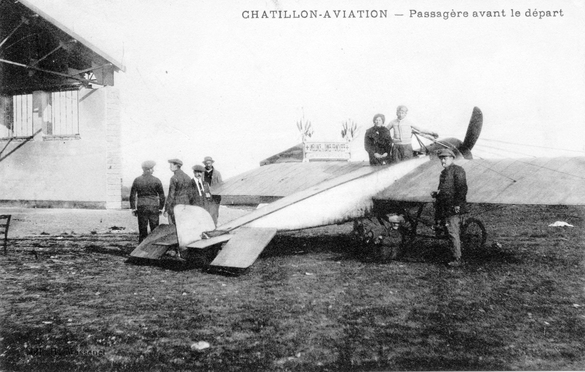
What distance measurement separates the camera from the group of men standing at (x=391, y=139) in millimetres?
8117

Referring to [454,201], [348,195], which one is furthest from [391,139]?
[454,201]

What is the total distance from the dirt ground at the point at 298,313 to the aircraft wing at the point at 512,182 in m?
0.88

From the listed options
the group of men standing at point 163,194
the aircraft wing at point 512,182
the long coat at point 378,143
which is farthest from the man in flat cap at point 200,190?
the aircraft wing at point 512,182

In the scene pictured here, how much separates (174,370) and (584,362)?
272cm

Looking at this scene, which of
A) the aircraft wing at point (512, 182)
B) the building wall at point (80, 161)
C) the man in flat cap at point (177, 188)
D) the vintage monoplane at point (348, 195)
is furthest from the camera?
the building wall at point (80, 161)

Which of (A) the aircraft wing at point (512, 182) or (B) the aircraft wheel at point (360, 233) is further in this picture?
(B) the aircraft wheel at point (360, 233)

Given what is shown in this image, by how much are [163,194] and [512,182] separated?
17.3ft

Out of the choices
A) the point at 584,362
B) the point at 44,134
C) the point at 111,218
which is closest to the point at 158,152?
the point at 111,218

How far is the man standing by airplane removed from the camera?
840cm

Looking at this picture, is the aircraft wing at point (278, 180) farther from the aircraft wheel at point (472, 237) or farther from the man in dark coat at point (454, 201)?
the man in dark coat at point (454, 201)

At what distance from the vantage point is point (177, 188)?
8078 millimetres

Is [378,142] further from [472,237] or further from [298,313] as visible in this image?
[298,313]

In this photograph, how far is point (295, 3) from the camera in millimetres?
5695

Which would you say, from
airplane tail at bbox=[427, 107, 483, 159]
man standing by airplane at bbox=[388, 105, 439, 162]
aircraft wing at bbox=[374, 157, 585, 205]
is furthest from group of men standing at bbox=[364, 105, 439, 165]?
airplane tail at bbox=[427, 107, 483, 159]
